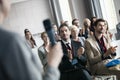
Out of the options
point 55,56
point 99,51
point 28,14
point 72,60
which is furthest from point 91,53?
point 28,14

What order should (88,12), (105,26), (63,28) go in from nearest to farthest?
(105,26)
(63,28)
(88,12)

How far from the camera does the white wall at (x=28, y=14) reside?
30.0 feet

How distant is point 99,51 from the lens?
12.2 feet

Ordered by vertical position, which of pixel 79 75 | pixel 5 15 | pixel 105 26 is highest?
pixel 5 15

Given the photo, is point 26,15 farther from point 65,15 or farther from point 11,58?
point 11,58

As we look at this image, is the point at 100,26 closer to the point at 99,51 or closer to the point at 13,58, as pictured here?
the point at 99,51

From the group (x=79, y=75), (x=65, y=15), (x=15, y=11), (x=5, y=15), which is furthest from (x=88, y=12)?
(x=5, y=15)

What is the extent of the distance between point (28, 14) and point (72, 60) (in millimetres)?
5730

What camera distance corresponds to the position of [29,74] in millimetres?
952

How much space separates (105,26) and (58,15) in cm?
539

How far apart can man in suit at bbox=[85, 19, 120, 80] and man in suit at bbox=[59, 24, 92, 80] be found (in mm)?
110

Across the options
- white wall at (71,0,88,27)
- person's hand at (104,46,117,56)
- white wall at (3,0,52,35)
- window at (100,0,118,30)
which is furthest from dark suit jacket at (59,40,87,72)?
white wall at (3,0,52,35)

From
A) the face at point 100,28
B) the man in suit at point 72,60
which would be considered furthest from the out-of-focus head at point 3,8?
the face at point 100,28

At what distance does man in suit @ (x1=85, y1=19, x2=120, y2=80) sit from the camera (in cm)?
357
